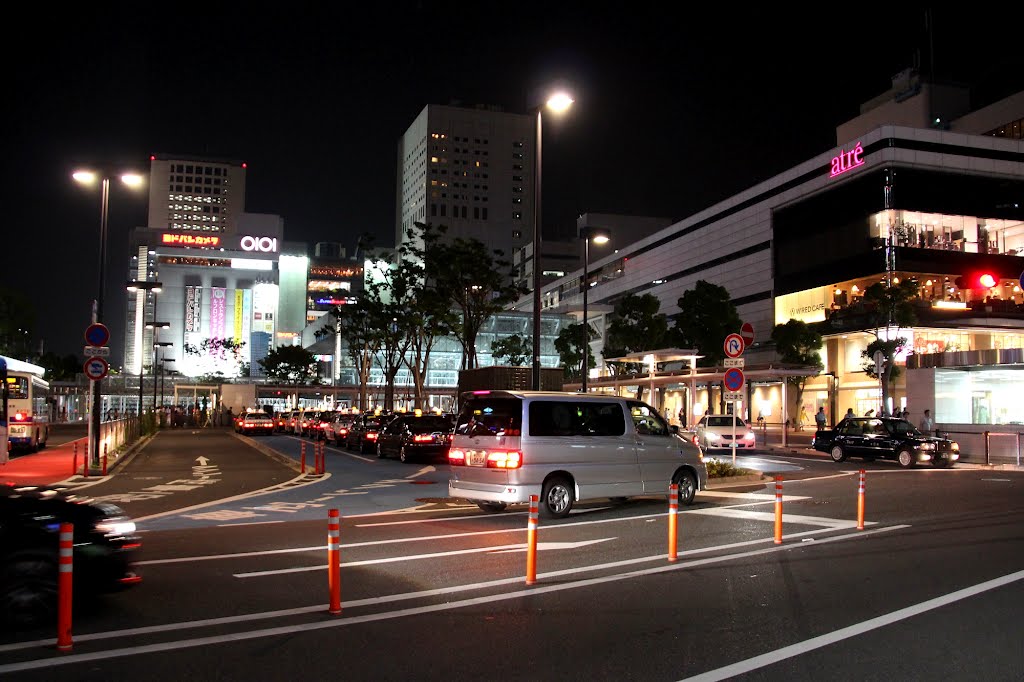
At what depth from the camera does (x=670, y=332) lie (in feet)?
208

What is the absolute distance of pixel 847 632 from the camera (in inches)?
273

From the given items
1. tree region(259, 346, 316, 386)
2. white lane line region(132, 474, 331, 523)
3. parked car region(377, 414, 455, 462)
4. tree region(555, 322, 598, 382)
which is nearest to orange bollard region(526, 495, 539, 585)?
white lane line region(132, 474, 331, 523)

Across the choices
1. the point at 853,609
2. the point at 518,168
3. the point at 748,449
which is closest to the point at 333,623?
the point at 853,609

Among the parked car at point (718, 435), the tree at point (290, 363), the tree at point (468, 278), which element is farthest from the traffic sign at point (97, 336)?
the tree at point (290, 363)

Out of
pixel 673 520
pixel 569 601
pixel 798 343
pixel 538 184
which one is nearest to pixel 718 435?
pixel 538 184

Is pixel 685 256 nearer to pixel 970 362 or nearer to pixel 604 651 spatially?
pixel 970 362

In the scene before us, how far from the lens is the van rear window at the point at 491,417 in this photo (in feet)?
43.5

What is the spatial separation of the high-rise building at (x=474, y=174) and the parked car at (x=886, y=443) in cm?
15197

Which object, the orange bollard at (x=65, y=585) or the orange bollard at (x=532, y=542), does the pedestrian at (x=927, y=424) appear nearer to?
the orange bollard at (x=532, y=542)

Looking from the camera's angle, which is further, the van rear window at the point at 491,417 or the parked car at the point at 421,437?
the parked car at the point at 421,437

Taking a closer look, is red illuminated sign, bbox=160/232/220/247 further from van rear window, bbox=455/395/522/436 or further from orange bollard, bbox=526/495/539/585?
orange bollard, bbox=526/495/539/585

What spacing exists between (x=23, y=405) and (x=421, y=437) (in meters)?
15.5

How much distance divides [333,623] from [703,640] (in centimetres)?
314

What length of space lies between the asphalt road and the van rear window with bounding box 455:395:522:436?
1.55 metres
